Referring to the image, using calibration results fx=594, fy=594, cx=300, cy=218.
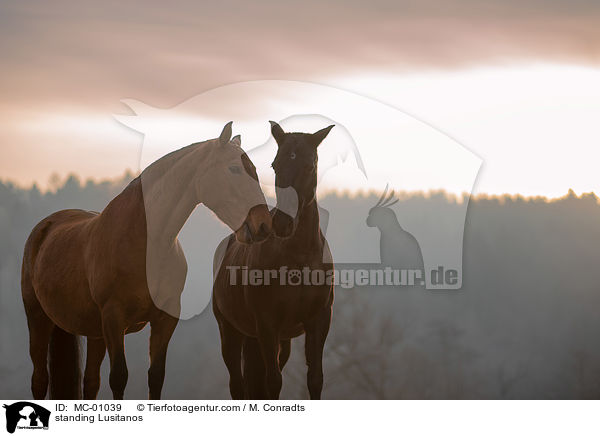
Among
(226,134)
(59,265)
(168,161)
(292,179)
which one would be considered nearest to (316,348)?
(292,179)

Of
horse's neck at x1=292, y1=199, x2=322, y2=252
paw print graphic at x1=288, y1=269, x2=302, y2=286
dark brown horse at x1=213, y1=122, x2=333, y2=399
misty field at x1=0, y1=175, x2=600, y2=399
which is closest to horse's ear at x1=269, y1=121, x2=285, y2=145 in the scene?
dark brown horse at x1=213, y1=122, x2=333, y2=399

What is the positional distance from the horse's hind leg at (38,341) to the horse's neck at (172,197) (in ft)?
8.39

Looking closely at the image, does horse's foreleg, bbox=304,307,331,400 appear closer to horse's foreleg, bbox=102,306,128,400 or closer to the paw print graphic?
the paw print graphic

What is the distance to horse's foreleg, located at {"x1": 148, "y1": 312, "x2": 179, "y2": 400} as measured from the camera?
5344 mm

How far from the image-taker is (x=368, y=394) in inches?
788

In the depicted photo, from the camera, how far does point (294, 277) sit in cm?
526

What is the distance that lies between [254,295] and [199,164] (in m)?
1.27

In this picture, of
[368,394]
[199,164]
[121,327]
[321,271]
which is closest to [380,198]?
[321,271]

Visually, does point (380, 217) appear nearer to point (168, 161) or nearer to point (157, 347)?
point (168, 161)

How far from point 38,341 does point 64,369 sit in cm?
44
